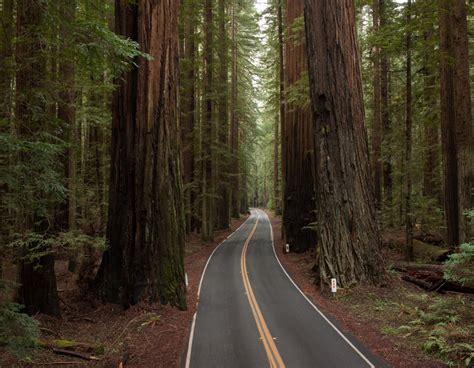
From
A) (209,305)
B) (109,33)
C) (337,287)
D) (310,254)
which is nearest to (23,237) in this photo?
(109,33)

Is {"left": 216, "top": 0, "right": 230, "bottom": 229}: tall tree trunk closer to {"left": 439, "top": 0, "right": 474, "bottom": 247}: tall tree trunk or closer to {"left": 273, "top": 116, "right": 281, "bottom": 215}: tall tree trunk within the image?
{"left": 273, "top": 116, "right": 281, "bottom": 215}: tall tree trunk

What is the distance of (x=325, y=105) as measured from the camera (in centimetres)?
1322

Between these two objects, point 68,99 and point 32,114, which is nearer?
point 32,114

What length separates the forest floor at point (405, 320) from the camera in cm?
705

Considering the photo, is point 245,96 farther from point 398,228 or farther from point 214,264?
point 214,264

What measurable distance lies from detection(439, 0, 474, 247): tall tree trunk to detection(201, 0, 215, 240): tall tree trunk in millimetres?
13728

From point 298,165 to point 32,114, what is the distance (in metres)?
17.7

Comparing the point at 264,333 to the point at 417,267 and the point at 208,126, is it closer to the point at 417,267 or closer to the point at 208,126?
the point at 417,267

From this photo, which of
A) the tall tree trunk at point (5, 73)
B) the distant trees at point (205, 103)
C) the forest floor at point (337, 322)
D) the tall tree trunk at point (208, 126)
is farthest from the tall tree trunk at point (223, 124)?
the tall tree trunk at point (5, 73)

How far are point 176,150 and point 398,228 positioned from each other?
1849cm

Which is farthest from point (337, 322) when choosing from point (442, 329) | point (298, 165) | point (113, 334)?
point (298, 165)

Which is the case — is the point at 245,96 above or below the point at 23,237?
above

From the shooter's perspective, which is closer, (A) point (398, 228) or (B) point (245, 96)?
(A) point (398, 228)

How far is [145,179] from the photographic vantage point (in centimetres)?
1084
